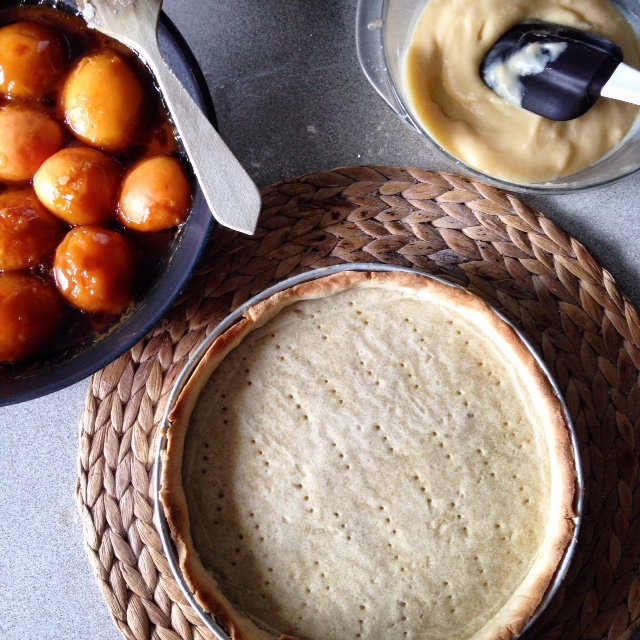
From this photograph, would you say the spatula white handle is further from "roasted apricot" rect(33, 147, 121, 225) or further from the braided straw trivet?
"roasted apricot" rect(33, 147, 121, 225)

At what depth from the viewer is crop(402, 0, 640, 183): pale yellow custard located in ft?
3.51

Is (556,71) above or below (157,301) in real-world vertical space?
above

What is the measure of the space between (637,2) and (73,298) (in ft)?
3.17

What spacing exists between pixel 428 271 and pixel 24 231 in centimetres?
62

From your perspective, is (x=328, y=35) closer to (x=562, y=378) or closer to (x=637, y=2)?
(x=637, y=2)

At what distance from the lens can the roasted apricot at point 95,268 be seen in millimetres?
1035

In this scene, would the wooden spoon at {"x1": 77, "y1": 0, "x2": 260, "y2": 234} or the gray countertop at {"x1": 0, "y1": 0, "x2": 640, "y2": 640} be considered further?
the gray countertop at {"x1": 0, "y1": 0, "x2": 640, "y2": 640}

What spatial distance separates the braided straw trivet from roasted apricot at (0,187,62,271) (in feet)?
0.71

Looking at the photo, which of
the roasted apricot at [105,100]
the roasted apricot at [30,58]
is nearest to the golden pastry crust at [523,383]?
the roasted apricot at [105,100]

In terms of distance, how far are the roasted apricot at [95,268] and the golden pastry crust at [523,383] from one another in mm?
170

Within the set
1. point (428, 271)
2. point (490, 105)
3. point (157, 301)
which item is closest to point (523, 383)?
point (428, 271)

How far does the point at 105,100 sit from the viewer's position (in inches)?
41.4

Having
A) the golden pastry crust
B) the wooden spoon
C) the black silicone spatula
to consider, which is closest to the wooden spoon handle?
the wooden spoon

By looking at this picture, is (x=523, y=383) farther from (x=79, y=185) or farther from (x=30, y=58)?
(x=30, y=58)
